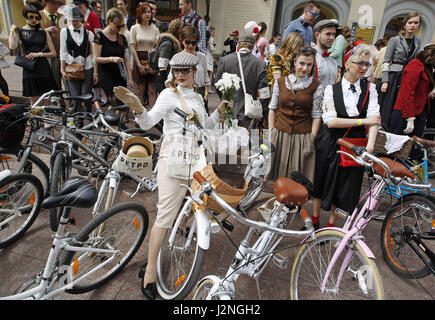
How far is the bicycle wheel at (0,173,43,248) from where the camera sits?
244 cm

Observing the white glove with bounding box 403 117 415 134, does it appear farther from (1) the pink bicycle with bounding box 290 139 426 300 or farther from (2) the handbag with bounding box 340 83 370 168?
(1) the pink bicycle with bounding box 290 139 426 300

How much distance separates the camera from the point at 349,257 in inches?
→ 71.6

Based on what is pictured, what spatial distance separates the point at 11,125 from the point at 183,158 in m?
1.79

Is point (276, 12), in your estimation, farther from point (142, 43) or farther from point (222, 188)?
point (222, 188)

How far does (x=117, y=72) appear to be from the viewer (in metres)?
4.51

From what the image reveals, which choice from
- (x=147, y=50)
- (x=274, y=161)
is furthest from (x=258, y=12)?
(x=274, y=161)

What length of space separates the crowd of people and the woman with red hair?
0.06ft

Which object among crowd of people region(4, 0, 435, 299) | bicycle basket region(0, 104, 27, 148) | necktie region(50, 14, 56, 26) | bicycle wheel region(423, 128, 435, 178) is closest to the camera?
crowd of people region(4, 0, 435, 299)

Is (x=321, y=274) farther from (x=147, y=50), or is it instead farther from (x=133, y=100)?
(x=147, y=50)

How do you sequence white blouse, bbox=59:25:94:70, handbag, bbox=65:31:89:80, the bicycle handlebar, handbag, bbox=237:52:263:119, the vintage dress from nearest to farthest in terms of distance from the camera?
the bicycle handlebar < the vintage dress < handbag, bbox=237:52:263:119 < white blouse, bbox=59:25:94:70 < handbag, bbox=65:31:89:80

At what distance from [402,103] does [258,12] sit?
1068 cm

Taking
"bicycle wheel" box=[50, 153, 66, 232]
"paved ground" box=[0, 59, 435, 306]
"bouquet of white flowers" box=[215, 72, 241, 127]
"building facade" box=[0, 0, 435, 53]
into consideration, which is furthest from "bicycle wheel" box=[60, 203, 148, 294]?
"building facade" box=[0, 0, 435, 53]

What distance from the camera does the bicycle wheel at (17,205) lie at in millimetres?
2436

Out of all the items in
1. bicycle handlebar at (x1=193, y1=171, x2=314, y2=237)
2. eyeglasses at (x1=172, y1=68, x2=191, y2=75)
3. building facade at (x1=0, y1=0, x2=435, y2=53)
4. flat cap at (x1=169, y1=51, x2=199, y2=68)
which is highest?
building facade at (x1=0, y1=0, x2=435, y2=53)
